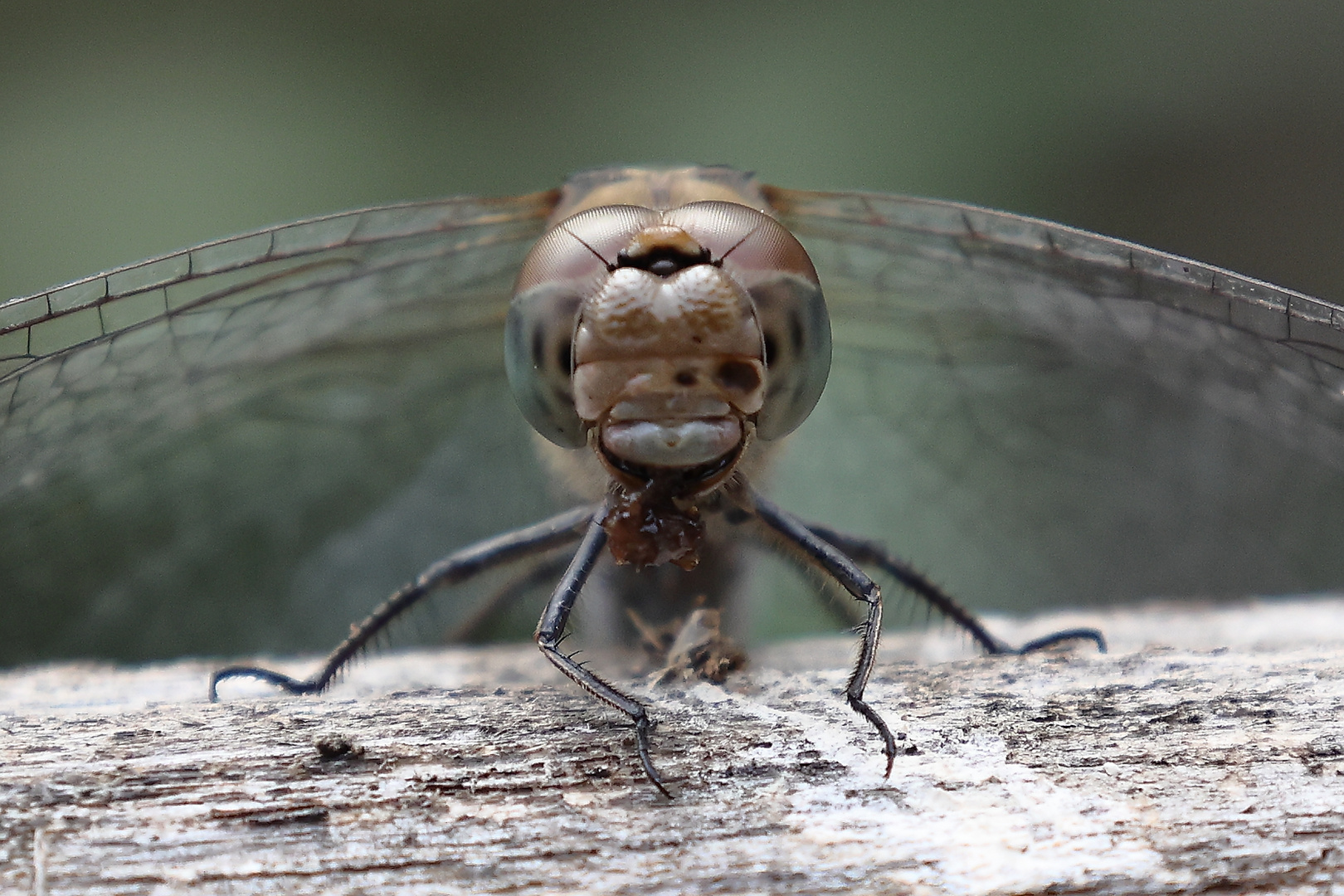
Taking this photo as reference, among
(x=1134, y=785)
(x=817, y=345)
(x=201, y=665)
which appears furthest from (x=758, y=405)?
(x=201, y=665)

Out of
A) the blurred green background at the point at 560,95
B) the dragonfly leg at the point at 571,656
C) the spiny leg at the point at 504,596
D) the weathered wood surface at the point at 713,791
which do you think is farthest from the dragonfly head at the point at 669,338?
the blurred green background at the point at 560,95

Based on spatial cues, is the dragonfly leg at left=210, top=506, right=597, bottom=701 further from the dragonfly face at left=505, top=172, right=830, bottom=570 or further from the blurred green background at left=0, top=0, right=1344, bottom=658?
the blurred green background at left=0, top=0, right=1344, bottom=658

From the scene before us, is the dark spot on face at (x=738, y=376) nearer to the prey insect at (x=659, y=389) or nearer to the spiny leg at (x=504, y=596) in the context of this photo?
the prey insect at (x=659, y=389)

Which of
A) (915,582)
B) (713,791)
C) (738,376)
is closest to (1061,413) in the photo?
(915,582)

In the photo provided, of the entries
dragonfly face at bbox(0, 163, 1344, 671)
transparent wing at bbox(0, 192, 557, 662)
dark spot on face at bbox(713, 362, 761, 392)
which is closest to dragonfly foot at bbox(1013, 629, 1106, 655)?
dragonfly face at bbox(0, 163, 1344, 671)

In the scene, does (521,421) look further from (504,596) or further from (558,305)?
(558,305)

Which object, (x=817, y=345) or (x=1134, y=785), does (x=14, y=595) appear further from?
(x=1134, y=785)

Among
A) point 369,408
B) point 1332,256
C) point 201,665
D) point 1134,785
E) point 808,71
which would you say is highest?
point 808,71

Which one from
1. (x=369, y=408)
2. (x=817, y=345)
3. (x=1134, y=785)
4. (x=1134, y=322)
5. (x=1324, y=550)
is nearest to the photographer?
(x=1134, y=785)
